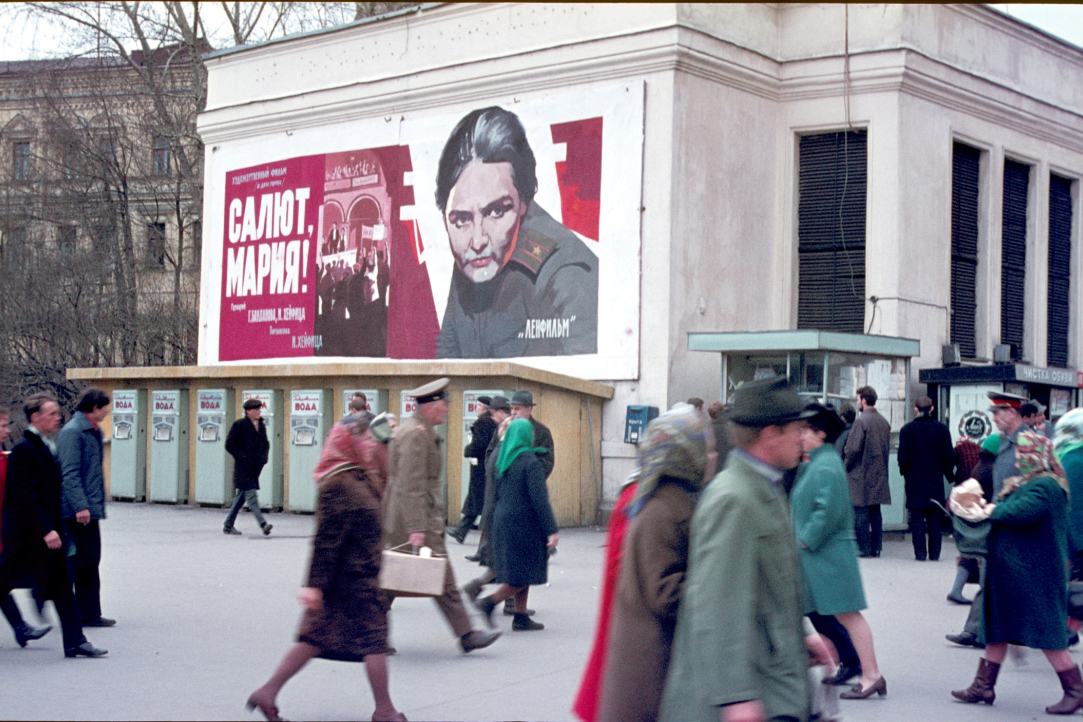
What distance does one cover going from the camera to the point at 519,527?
9.57 m

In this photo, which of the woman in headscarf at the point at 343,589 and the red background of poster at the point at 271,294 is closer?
the woman in headscarf at the point at 343,589

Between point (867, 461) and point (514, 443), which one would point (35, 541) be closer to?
point (514, 443)

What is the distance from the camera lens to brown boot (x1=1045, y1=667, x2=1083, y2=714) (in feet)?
23.6

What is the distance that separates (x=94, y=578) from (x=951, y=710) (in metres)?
6.22

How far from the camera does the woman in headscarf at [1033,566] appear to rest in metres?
7.07

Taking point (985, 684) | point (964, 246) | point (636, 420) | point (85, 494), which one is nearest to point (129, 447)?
point (636, 420)

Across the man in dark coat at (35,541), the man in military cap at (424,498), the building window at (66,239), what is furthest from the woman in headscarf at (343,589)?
the building window at (66,239)

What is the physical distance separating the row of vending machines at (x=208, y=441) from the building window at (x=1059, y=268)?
12.6 metres

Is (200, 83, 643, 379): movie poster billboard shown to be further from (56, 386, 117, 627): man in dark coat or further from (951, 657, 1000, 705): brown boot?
(951, 657, 1000, 705): brown boot

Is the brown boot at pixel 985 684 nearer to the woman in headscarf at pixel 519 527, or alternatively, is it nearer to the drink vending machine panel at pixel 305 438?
the woman in headscarf at pixel 519 527

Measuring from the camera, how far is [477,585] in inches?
392

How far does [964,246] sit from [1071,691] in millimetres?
15552

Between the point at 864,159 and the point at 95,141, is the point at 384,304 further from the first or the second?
the point at 95,141

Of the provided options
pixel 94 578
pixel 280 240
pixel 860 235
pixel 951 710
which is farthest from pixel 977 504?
pixel 280 240
